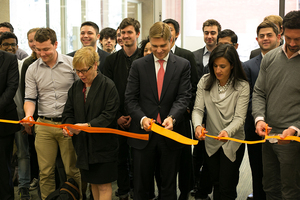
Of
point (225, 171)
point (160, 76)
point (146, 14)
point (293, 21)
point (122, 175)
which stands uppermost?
point (146, 14)

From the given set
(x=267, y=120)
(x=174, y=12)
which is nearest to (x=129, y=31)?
(x=267, y=120)

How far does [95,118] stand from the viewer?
108 inches

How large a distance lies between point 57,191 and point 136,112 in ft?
3.66

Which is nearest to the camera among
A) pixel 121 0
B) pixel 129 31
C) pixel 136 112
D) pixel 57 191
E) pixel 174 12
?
pixel 136 112

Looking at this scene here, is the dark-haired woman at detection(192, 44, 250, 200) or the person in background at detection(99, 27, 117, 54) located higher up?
the person in background at detection(99, 27, 117, 54)

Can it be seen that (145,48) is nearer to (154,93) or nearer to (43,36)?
(154,93)

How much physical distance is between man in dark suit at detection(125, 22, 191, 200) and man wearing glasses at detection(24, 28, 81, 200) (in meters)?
0.74

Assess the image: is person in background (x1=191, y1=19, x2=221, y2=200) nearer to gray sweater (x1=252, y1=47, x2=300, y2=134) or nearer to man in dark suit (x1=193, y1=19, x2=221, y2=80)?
man in dark suit (x1=193, y1=19, x2=221, y2=80)

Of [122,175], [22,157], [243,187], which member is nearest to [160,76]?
[122,175]

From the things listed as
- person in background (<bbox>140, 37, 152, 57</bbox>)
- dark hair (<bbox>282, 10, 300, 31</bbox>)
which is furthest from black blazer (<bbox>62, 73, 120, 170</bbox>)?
dark hair (<bbox>282, 10, 300, 31</bbox>)

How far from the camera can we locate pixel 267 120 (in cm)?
262

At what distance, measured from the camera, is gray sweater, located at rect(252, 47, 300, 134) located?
2.43 metres

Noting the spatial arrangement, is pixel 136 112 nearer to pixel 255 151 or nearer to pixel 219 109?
pixel 219 109

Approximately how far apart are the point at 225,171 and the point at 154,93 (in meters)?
0.88
